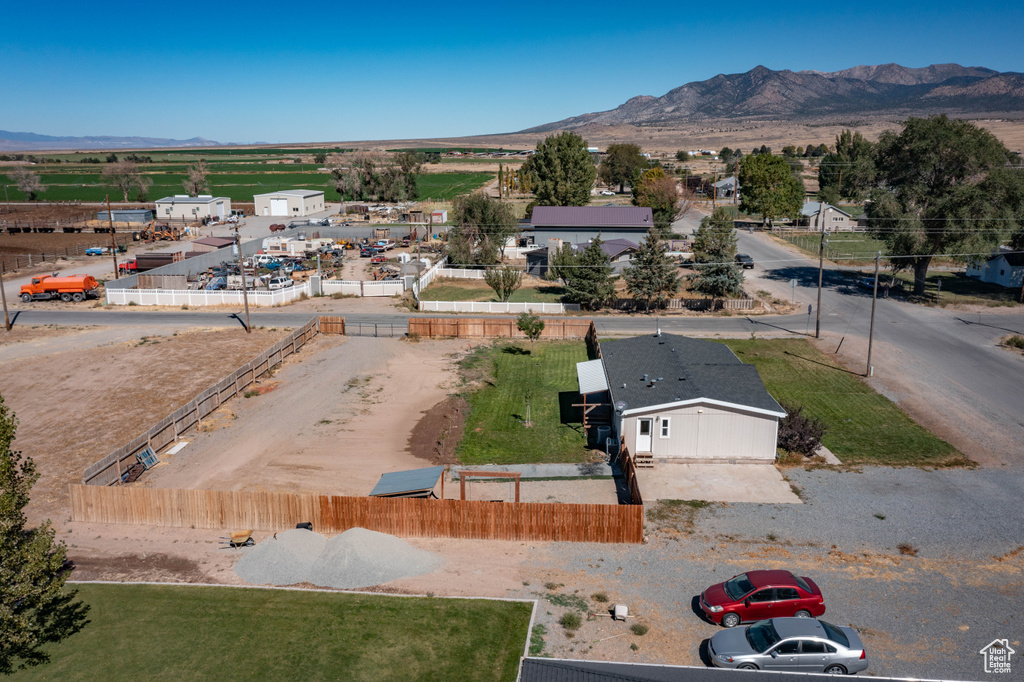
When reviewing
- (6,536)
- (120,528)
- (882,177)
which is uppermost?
(882,177)

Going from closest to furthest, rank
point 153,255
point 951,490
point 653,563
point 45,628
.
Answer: point 45,628 < point 653,563 < point 951,490 < point 153,255

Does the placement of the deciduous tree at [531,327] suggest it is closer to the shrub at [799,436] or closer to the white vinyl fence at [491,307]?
the white vinyl fence at [491,307]

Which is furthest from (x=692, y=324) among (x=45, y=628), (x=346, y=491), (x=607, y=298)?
(x=45, y=628)

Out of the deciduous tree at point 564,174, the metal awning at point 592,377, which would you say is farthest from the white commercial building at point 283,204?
the metal awning at point 592,377

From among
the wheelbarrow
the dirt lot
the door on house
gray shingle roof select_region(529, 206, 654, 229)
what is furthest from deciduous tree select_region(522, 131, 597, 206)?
the wheelbarrow

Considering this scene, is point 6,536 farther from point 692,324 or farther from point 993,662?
point 692,324

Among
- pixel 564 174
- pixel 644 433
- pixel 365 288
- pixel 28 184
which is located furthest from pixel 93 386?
pixel 28 184
